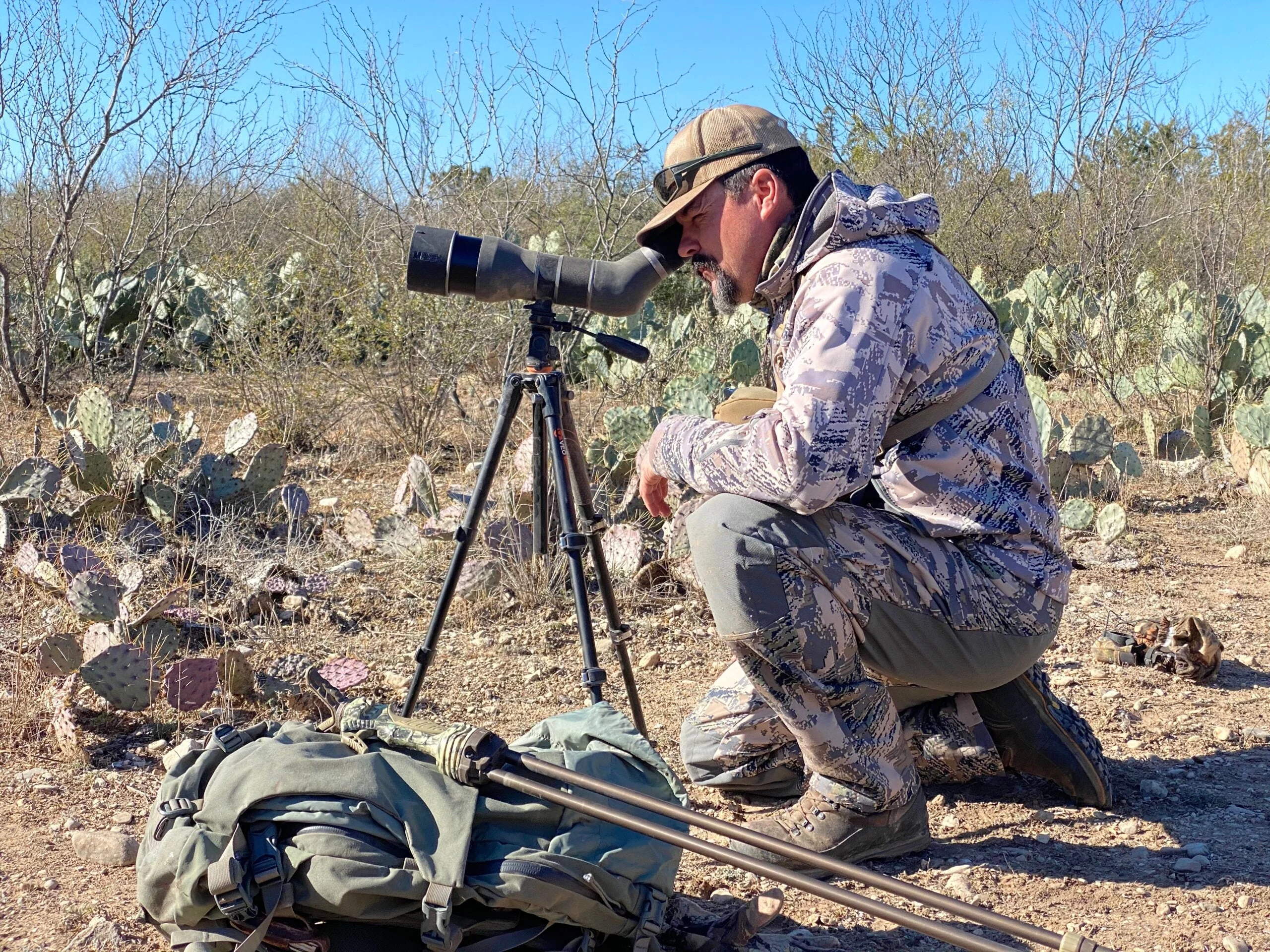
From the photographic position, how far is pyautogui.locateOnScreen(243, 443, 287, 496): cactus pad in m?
4.73

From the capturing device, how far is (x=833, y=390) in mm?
2064

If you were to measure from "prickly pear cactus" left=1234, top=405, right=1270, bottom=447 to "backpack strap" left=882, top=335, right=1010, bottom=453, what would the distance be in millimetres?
3728

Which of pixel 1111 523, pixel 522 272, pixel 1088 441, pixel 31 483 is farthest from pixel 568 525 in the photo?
pixel 1088 441

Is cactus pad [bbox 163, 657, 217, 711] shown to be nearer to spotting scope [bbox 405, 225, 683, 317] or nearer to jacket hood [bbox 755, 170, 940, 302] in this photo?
spotting scope [bbox 405, 225, 683, 317]

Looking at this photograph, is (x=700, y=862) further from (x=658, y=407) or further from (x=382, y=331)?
(x=382, y=331)

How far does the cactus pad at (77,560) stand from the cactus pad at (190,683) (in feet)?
2.88

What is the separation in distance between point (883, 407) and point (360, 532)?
278 centimetres

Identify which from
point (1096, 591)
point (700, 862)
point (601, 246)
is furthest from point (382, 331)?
point (700, 862)

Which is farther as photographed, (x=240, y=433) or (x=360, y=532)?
(x=240, y=433)

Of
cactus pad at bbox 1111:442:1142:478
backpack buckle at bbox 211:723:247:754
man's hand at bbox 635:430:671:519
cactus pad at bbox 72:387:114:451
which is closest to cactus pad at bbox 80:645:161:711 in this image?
backpack buckle at bbox 211:723:247:754

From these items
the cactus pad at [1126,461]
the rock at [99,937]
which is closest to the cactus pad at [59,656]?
the rock at [99,937]

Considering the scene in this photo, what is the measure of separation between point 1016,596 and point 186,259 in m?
7.85

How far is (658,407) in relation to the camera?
5.07 m

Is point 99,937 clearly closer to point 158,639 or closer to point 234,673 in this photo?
point 234,673
